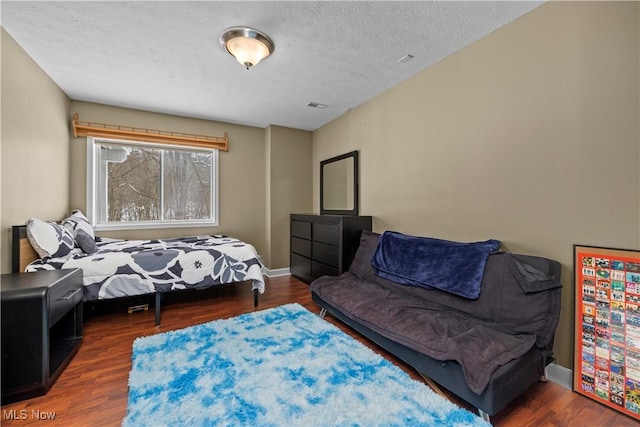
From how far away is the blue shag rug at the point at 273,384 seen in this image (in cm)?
144

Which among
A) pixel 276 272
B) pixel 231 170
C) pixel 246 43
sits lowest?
pixel 276 272

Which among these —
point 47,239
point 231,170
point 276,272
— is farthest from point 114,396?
point 231,170

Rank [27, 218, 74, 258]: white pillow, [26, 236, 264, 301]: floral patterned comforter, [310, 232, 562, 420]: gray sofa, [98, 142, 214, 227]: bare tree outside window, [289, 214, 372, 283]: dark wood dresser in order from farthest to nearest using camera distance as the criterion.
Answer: [98, 142, 214, 227]: bare tree outside window → [289, 214, 372, 283]: dark wood dresser → [26, 236, 264, 301]: floral patterned comforter → [27, 218, 74, 258]: white pillow → [310, 232, 562, 420]: gray sofa

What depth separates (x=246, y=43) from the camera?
7.06 ft

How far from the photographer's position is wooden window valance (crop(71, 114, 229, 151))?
3461mm

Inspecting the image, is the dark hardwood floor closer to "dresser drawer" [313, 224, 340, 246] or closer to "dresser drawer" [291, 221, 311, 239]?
"dresser drawer" [313, 224, 340, 246]

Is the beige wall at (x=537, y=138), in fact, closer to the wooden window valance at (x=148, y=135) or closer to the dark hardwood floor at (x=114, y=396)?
the dark hardwood floor at (x=114, y=396)

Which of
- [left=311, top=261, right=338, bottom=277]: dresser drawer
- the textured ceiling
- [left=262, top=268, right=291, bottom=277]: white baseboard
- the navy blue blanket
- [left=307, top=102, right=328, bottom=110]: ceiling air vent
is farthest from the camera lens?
[left=262, top=268, right=291, bottom=277]: white baseboard

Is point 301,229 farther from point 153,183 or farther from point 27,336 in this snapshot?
point 27,336

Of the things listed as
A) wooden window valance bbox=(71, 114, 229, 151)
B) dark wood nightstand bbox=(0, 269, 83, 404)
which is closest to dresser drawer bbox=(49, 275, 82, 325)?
dark wood nightstand bbox=(0, 269, 83, 404)

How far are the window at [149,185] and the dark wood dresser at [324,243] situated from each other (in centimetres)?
139

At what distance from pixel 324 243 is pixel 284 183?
4.86ft

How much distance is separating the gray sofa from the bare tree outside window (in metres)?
2.99

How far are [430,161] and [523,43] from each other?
3.56ft
